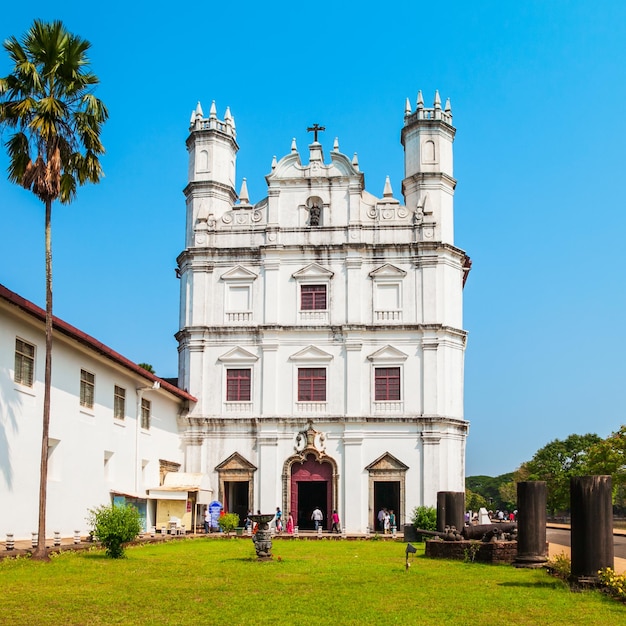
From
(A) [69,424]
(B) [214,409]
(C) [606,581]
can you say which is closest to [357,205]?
(B) [214,409]

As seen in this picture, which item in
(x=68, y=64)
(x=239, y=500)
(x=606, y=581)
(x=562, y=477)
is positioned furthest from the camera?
(x=562, y=477)

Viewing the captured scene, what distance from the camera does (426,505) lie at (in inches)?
1542

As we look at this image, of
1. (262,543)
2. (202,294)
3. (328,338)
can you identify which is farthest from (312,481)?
(262,543)

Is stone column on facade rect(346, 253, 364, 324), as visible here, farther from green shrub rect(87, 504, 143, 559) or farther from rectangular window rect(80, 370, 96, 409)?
green shrub rect(87, 504, 143, 559)

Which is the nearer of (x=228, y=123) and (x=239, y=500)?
(x=239, y=500)

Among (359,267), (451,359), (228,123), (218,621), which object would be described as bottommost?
(218,621)

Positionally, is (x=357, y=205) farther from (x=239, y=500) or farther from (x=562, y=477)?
(x=562, y=477)

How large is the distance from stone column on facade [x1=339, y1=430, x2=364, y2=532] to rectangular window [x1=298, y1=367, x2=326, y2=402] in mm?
2194

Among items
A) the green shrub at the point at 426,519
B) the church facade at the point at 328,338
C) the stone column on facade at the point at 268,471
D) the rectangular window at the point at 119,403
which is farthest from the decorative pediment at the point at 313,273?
the green shrub at the point at 426,519

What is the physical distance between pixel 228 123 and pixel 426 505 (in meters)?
20.9

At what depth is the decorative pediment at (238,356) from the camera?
41.3 meters

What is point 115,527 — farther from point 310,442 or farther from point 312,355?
point 312,355

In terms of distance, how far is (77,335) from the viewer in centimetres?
2739

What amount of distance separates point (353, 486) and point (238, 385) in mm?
6953
